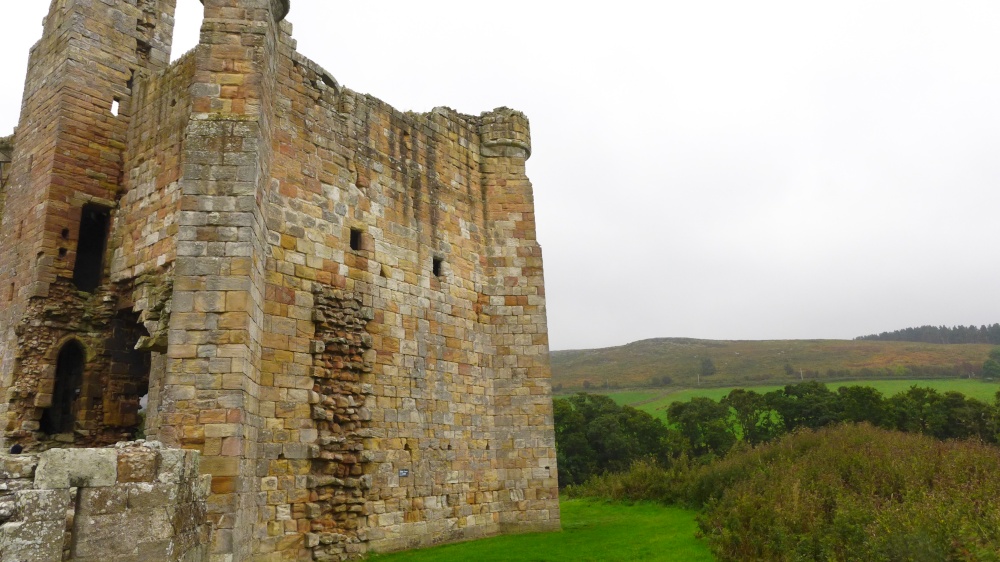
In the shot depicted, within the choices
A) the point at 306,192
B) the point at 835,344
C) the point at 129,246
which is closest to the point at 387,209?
the point at 306,192

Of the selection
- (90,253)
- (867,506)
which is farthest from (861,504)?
(90,253)

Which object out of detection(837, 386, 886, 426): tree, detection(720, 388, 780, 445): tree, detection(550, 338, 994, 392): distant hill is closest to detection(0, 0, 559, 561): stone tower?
detection(837, 386, 886, 426): tree

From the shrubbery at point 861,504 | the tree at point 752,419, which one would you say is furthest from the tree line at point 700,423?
the shrubbery at point 861,504

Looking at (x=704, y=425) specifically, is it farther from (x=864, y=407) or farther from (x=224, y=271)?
(x=224, y=271)

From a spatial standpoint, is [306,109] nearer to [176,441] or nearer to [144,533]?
[176,441]

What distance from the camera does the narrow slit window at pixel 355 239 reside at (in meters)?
11.4

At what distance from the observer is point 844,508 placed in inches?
343

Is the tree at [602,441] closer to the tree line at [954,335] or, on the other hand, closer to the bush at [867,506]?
the bush at [867,506]

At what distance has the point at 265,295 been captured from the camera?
961 cm

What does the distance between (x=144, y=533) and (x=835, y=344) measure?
110 meters

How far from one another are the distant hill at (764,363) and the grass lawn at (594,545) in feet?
217

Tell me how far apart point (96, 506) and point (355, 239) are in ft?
24.4

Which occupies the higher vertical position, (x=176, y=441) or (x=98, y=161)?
(x=98, y=161)

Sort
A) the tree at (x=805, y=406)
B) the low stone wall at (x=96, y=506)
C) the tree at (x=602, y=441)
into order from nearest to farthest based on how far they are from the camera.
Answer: the low stone wall at (x=96, y=506) < the tree at (x=805, y=406) < the tree at (x=602, y=441)
